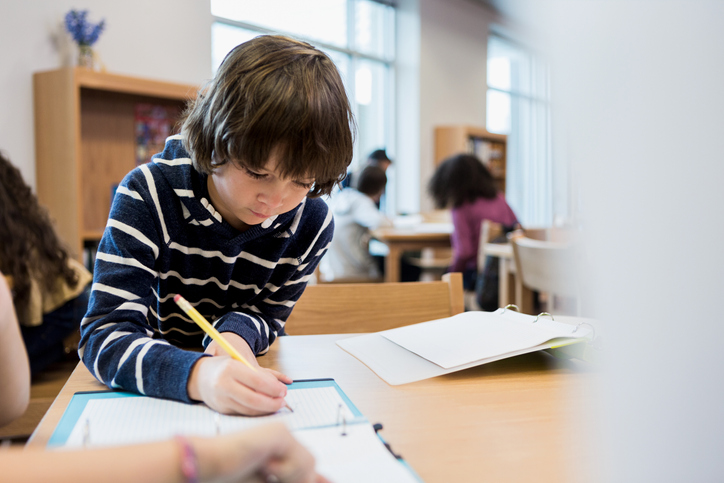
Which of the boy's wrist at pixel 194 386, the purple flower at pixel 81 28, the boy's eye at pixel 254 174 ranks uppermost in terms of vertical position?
the purple flower at pixel 81 28

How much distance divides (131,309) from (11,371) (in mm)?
159

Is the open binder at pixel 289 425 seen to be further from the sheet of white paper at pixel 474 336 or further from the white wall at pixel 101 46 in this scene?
the white wall at pixel 101 46

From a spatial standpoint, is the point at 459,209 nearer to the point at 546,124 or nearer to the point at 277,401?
the point at 277,401

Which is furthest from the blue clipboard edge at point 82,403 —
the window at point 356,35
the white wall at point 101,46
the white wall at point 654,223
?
the window at point 356,35

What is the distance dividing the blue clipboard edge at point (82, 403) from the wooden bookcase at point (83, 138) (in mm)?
1974

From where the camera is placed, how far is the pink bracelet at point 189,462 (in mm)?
234

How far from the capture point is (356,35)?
5438 mm

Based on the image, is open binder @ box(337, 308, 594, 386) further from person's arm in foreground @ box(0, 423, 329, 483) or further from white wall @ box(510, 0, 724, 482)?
white wall @ box(510, 0, 724, 482)

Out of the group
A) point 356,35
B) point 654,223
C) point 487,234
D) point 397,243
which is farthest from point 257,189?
point 356,35

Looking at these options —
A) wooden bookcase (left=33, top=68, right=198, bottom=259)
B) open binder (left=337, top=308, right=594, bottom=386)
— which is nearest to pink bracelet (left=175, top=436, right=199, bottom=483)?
open binder (left=337, top=308, right=594, bottom=386)

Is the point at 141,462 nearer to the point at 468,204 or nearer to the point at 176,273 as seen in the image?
the point at 176,273

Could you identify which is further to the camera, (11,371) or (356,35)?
(356,35)

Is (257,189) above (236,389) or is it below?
above

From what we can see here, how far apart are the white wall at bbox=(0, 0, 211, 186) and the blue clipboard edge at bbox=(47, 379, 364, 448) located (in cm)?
219
